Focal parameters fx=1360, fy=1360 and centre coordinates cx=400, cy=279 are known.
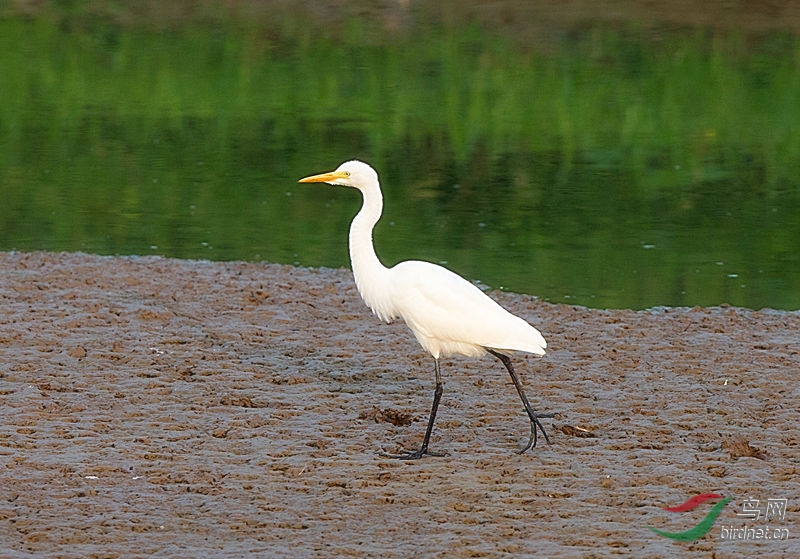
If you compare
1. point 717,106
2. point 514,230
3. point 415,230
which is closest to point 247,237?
point 415,230

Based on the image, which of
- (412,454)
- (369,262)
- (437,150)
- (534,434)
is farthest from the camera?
(437,150)

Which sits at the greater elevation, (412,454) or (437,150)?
(437,150)

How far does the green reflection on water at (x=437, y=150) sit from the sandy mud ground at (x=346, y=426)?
5.17 feet

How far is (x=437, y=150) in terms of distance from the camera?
48.7 ft

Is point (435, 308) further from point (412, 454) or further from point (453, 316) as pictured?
point (412, 454)

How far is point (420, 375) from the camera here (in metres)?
7.23

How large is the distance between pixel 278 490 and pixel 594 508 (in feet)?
4.09

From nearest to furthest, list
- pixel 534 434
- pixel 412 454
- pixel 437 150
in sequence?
pixel 412 454, pixel 534 434, pixel 437 150

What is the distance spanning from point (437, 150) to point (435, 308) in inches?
353

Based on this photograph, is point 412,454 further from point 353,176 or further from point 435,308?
point 353,176

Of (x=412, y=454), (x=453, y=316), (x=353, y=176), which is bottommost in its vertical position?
(x=412, y=454)

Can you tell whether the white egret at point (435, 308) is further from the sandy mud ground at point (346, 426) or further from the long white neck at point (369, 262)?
the sandy mud ground at point (346, 426)

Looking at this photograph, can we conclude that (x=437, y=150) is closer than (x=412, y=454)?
No

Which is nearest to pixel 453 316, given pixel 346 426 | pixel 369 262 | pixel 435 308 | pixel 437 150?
pixel 435 308
